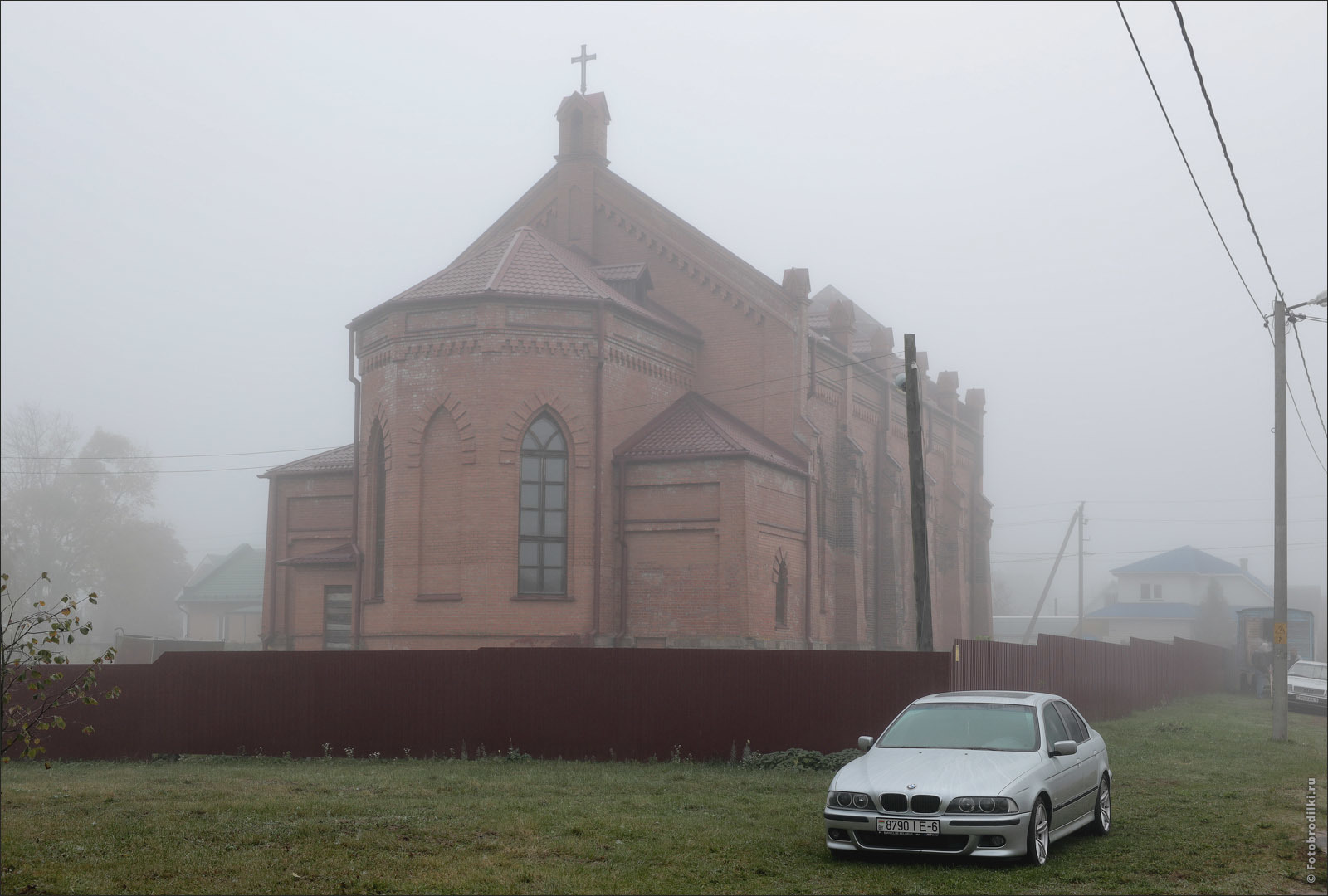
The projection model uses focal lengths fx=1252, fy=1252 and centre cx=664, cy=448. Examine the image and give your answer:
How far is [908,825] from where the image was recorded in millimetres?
9953

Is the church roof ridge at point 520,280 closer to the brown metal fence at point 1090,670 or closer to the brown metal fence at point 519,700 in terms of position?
the brown metal fence at point 519,700

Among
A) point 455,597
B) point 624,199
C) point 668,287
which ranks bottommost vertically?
point 455,597

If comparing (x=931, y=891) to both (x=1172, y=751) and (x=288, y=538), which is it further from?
(x=288, y=538)

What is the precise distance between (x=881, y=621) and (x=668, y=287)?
11985 mm

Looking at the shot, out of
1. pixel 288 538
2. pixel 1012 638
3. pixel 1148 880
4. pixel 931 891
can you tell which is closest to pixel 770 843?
pixel 931 891

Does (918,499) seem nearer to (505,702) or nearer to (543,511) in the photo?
(505,702)

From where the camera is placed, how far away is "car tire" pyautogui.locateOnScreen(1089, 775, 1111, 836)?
38.4 ft

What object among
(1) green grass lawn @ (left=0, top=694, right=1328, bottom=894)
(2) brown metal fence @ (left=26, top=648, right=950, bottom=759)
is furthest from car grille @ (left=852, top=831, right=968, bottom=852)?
(2) brown metal fence @ (left=26, top=648, right=950, bottom=759)

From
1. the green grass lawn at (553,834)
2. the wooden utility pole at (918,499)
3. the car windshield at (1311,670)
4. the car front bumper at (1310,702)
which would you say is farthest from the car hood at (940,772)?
the car windshield at (1311,670)

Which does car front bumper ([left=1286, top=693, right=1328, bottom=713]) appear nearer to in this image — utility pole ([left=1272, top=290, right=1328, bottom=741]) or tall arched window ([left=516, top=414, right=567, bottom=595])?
utility pole ([left=1272, top=290, right=1328, bottom=741])

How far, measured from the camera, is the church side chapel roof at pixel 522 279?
28.1 metres

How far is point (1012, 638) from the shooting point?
79.8 metres

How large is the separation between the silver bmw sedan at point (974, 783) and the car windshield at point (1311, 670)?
29222 mm

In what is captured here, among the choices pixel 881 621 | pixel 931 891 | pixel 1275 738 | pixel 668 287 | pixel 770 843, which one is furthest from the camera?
pixel 881 621
